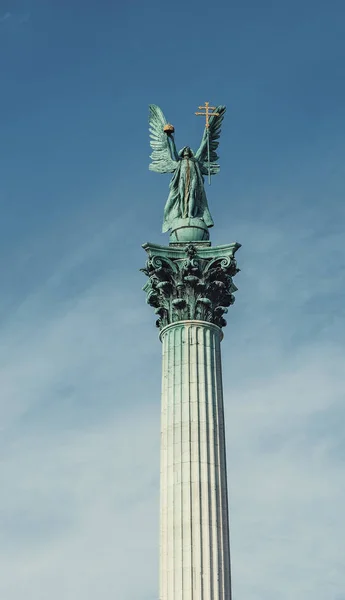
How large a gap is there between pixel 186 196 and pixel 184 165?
1.70 metres

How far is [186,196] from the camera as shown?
4369cm

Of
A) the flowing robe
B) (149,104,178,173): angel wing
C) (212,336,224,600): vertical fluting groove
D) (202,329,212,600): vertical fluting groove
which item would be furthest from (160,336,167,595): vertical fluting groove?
(149,104,178,173): angel wing

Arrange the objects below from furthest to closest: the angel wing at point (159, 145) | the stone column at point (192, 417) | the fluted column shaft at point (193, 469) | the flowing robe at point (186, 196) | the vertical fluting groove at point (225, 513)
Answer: the angel wing at point (159, 145) → the flowing robe at point (186, 196) → the vertical fluting groove at point (225, 513) → the stone column at point (192, 417) → the fluted column shaft at point (193, 469)

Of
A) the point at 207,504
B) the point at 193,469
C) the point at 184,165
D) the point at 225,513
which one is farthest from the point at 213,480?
the point at 184,165

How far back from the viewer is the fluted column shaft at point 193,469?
3506 cm

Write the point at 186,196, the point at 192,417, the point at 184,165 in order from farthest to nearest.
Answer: the point at 184,165
the point at 186,196
the point at 192,417

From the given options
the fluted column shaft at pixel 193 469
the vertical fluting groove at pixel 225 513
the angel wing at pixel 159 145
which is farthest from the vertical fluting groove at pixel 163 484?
the angel wing at pixel 159 145

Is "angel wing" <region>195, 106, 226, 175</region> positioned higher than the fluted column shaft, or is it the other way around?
"angel wing" <region>195, 106, 226, 175</region>

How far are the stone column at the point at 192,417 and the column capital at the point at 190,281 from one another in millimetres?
39

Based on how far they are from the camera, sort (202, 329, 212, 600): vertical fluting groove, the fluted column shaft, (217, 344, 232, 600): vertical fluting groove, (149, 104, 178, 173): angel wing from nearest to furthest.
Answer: (202, 329, 212, 600): vertical fluting groove < the fluted column shaft < (217, 344, 232, 600): vertical fluting groove < (149, 104, 178, 173): angel wing

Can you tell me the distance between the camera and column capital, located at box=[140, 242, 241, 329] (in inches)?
1592

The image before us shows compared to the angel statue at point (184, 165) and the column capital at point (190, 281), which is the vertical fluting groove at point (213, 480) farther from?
the angel statue at point (184, 165)

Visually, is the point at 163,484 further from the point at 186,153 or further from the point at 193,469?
the point at 186,153

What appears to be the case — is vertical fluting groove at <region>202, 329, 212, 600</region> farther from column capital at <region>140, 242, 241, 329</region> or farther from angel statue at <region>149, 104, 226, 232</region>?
angel statue at <region>149, 104, 226, 232</region>
